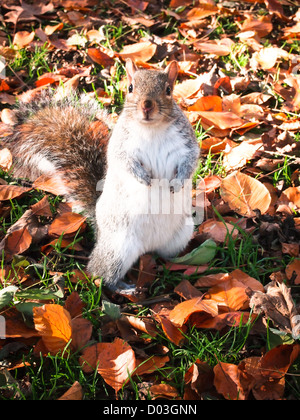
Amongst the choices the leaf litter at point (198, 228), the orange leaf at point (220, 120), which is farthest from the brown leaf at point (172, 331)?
the orange leaf at point (220, 120)

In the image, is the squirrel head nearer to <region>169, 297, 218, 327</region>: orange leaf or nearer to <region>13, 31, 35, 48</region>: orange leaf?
<region>169, 297, 218, 327</region>: orange leaf

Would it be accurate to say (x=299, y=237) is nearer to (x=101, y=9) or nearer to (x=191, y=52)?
(x=191, y=52)

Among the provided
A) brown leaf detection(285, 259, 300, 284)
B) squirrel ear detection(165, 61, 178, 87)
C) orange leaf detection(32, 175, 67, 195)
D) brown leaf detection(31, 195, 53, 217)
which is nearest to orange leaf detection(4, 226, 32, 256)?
brown leaf detection(31, 195, 53, 217)

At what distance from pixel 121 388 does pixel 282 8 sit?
8.68 ft

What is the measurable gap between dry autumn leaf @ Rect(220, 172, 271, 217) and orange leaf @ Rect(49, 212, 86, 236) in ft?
1.95

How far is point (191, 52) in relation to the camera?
2838 mm

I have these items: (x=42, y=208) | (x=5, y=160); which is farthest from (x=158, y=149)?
(x=5, y=160)

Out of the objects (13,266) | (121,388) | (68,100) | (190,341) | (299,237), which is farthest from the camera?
(68,100)

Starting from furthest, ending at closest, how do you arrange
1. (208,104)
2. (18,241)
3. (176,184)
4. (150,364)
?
(208,104), (18,241), (176,184), (150,364)

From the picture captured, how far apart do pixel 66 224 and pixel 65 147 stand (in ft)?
1.07

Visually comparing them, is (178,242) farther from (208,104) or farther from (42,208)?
(208,104)

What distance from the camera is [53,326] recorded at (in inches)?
55.8

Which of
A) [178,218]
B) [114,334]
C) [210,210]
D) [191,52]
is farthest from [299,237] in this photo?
[191,52]

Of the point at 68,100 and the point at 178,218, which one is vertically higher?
the point at 68,100
